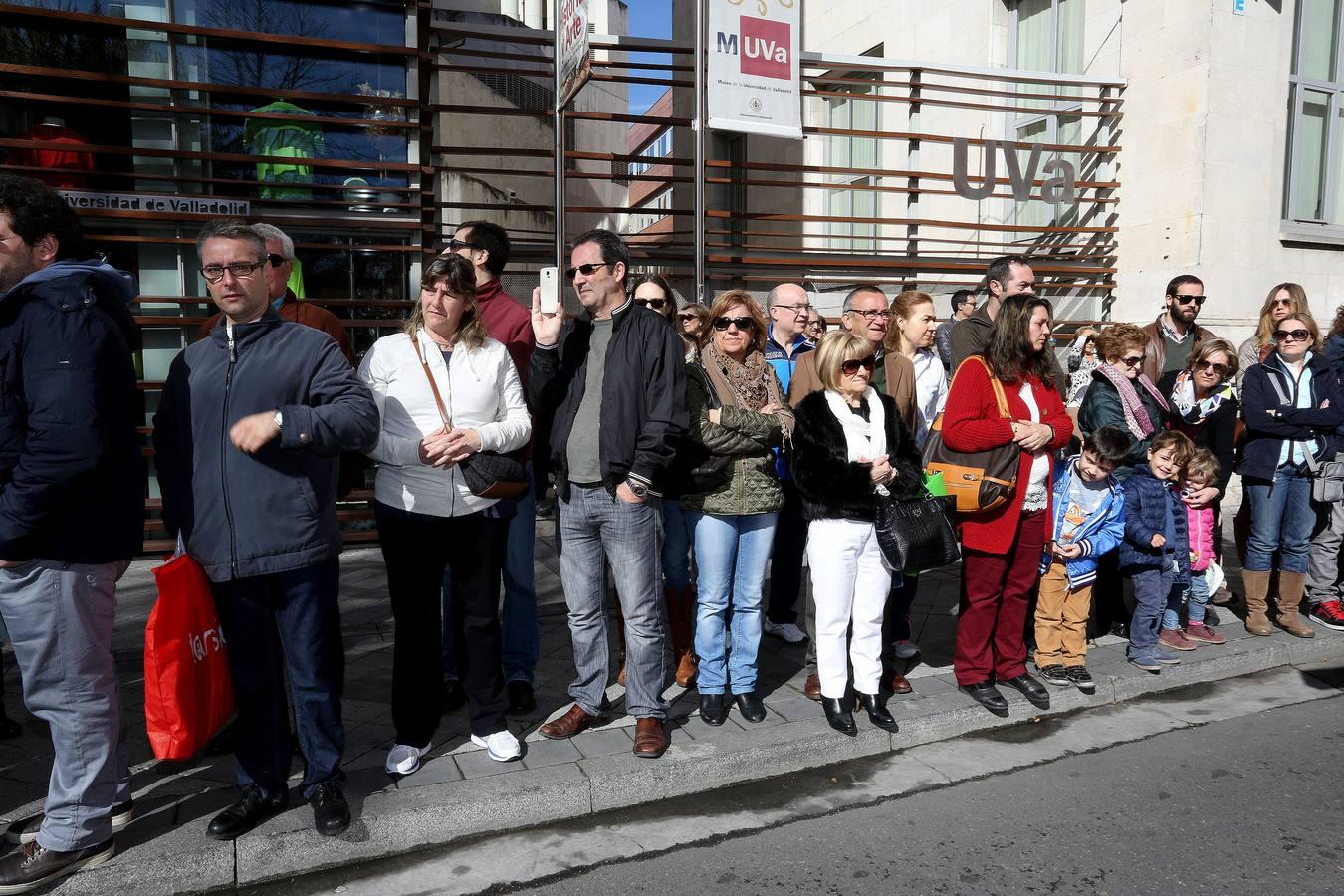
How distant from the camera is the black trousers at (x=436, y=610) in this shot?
382cm

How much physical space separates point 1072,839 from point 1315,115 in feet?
37.3

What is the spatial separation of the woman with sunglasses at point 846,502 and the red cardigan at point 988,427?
0.36 metres

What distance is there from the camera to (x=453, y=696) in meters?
4.63

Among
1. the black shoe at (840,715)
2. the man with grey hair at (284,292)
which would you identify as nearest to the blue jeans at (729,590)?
the black shoe at (840,715)

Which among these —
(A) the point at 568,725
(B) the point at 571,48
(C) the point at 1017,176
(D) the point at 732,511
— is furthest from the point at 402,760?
(C) the point at 1017,176

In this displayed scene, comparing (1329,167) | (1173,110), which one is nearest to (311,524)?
(1173,110)

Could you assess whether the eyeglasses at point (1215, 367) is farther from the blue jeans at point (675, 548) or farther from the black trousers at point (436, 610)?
the black trousers at point (436, 610)

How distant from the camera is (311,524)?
3.44 meters

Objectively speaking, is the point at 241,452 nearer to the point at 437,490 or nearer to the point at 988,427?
the point at 437,490

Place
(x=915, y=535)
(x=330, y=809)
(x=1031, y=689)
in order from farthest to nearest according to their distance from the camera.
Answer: (x=1031, y=689) → (x=915, y=535) → (x=330, y=809)

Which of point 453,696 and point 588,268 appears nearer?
point 588,268

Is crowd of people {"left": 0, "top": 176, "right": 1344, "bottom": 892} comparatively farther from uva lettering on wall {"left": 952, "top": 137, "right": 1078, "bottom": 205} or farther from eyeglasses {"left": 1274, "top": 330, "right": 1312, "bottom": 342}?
uva lettering on wall {"left": 952, "top": 137, "right": 1078, "bottom": 205}

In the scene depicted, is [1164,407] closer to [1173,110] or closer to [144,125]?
[1173,110]

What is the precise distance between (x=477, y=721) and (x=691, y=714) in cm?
104
